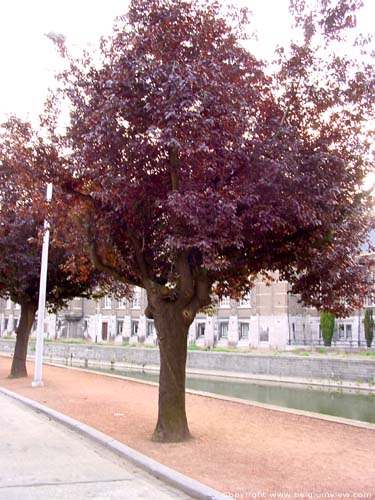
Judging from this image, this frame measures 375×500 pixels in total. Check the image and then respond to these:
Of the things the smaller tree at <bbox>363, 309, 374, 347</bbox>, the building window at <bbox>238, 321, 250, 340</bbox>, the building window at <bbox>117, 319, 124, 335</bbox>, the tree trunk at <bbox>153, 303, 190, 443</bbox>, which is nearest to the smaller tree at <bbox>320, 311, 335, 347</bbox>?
the smaller tree at <bbox>363, 309, 374, 347</bbox>

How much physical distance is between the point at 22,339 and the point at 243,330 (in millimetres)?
32710

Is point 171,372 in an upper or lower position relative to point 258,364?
upper

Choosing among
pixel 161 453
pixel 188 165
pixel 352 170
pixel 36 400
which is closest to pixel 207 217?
pixel 188 165

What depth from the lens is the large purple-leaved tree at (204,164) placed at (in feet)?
27.8

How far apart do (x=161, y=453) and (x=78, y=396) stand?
319 inches

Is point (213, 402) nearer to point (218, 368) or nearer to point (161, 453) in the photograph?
point (161, 453)

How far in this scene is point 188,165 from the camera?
9164 mm

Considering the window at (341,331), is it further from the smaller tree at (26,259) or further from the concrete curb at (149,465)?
the concrete curb at (149,465)

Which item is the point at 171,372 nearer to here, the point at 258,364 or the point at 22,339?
the point at 22,339

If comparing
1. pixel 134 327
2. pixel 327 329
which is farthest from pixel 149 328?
pixel 327 329

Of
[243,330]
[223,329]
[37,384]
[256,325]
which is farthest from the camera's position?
[223,329]

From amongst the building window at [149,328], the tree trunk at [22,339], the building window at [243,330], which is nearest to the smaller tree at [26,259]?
Result: the tree trunk at [22,339]

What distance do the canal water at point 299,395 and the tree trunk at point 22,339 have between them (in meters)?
7.19

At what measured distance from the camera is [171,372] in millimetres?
9594
